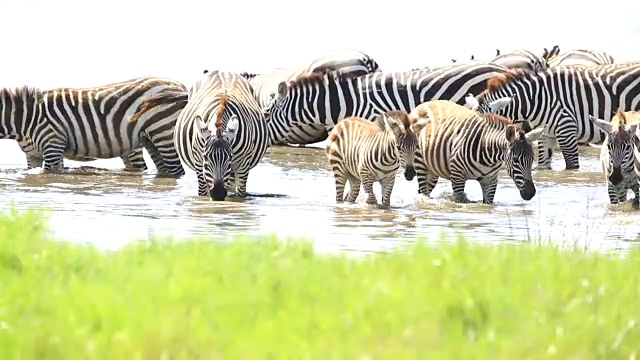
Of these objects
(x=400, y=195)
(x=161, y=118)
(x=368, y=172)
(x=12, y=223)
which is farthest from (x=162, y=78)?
(x=12, y=223)

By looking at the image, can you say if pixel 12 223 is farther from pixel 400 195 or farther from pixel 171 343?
pixel 400 195

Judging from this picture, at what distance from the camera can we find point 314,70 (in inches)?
1187

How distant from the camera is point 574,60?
111ft

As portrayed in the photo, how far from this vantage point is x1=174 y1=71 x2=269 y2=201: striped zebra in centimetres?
1641

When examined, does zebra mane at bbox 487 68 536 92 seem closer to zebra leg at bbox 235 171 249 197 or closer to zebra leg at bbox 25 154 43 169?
zebra leg at bbox 25 154 43 169

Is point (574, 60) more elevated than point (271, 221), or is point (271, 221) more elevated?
point (574, 60)

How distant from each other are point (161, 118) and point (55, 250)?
12.6m

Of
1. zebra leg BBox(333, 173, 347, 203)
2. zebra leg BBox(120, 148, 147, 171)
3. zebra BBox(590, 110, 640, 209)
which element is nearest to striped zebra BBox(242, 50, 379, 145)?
zebra leg BBox(120, 148, 147, 171)

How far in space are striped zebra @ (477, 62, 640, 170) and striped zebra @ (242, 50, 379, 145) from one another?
3428 millimetres

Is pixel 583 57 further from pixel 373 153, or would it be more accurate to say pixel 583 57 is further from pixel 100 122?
pixel 373 153

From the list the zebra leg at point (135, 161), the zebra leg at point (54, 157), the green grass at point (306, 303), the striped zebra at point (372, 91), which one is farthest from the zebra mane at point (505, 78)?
the green grass at point (306, 303)

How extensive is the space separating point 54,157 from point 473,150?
778cm

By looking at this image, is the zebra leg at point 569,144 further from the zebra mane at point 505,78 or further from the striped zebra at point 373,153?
the striped zebra at point 373,153

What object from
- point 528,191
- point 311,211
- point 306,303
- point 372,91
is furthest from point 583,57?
point 306,303
